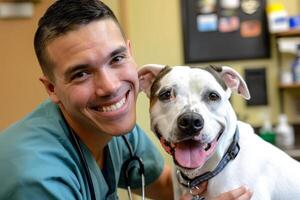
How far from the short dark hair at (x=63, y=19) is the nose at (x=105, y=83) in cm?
14

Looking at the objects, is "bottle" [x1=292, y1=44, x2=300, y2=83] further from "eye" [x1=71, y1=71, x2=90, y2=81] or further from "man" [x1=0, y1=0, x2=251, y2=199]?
"eye" [x1=71, y1=71, x2=90, y2=81]

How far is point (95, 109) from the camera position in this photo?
1.25m

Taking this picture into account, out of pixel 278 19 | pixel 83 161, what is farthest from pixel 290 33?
pixel 83 161

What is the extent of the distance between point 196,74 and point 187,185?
324mm

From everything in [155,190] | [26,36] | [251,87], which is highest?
[26,36]

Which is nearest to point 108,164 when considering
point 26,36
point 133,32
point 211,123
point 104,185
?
point 104,185

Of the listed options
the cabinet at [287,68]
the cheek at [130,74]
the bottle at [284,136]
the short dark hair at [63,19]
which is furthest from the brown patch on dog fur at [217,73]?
the cabinet at [287,68]

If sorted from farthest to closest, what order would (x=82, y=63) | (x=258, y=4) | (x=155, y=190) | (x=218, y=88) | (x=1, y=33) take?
(x=258, y=4)
(x=1, y=33)
(x=155, y=190)
(x=218, y=88)
(x=82, y=63)

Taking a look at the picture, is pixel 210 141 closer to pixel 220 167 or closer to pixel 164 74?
pixel 220 167

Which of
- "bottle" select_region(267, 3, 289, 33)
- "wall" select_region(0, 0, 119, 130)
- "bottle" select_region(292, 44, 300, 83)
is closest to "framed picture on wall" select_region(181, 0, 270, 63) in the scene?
"bottle" select_region(267, 3, 289, 33)

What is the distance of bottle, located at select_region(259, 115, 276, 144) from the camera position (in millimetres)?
3002

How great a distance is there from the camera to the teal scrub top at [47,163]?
1.10m

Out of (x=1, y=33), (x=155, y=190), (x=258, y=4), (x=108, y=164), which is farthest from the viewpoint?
(x=258, y=4)

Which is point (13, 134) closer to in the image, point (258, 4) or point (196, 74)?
point (196, 74)
